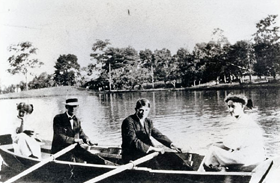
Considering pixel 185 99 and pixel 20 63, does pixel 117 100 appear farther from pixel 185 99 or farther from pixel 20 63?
pixel 20 63

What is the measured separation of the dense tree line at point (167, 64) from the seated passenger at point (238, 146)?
0.36 m

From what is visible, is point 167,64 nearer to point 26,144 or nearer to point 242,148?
point 242,148

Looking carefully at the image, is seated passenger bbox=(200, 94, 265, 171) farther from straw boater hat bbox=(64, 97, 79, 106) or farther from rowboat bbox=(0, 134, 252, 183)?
straw boater hat bbox=(64, 97, 79, 106)

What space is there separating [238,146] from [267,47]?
3.34 feet

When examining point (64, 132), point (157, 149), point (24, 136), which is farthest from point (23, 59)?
point (157, 149)

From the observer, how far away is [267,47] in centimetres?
340

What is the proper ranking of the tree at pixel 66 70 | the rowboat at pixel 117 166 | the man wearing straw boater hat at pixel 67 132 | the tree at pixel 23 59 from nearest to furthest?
the rowboat at pixel 117 166, the man wearing straw boater hat at pixel 67 132, the tree at pixel 66 70, the tree at pixel 23 59

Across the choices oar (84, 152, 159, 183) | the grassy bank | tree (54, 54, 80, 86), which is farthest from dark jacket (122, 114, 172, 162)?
tree (54, 54, 80, 86)

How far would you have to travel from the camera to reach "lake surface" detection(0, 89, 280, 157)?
10.9 feet

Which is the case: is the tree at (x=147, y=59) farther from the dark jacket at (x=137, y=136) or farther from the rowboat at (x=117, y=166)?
the rowboat at (x=117, y=166)

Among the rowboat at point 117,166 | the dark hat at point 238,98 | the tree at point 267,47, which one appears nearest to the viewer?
the rowboat at point 117,166

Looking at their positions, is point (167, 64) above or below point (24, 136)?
above

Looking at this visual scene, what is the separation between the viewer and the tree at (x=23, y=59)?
4098 mm

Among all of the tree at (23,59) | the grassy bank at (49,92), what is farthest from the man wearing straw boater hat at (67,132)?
the tree at (23,59)
